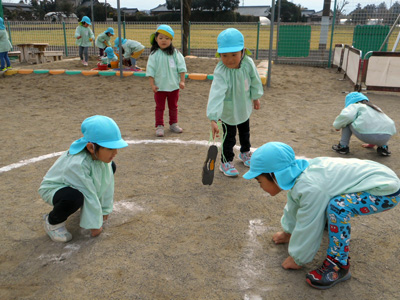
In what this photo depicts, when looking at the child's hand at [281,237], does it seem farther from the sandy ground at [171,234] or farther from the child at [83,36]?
the child at [83,36]

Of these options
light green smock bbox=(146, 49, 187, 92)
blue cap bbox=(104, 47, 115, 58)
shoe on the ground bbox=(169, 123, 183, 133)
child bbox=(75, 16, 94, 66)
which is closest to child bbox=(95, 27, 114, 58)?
child bbox=(75, 16, 94, 66)

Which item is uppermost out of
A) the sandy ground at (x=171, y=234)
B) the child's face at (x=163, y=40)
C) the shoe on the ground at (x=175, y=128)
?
the child's face at (x=163, y=40)

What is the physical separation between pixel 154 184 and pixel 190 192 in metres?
0.37

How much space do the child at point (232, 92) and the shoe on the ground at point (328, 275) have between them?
1.45 meters

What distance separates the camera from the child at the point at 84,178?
87.8 inches

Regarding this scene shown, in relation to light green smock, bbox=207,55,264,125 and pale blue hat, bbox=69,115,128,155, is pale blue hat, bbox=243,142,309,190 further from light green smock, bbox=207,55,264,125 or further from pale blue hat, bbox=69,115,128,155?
light green smock, bbox=207,55,264,125

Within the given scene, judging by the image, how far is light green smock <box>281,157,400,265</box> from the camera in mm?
1907

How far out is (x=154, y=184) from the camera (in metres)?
3.33

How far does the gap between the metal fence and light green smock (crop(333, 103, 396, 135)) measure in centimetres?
681

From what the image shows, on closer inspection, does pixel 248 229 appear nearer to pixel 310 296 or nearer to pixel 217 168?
pixel 310 296

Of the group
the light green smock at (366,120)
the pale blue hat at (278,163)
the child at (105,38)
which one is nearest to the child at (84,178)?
the pale blue hat at (278,163)

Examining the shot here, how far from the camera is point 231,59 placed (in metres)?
3.24

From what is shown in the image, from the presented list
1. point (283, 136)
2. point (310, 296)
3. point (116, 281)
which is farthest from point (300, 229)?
point (283, 136)

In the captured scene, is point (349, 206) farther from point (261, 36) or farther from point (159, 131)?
point (261, 36)
